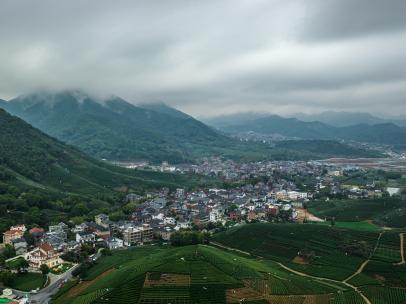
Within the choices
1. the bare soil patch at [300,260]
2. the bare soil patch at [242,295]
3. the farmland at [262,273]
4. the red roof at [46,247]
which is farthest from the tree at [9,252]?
the bare soil patch at [300,260]

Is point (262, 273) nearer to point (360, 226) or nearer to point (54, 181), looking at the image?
point (360, 226)

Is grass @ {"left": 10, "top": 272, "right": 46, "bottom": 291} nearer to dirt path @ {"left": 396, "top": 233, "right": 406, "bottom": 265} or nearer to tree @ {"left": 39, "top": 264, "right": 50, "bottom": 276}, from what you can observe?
tree @ {"left": 39, "top": 264, "right": 50, "bottom": 276}

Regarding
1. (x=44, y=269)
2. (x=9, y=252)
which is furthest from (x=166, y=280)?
(x=9, y=252)

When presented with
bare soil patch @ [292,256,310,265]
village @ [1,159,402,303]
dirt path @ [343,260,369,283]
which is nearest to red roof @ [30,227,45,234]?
village @ [1,159,402,303]

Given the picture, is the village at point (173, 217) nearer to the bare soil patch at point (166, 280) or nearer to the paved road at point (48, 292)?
the paved road at point (48, 292)

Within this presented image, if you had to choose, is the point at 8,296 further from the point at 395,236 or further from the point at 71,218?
the point at 395,236

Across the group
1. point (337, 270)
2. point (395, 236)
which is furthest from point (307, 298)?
point (395, 236)
